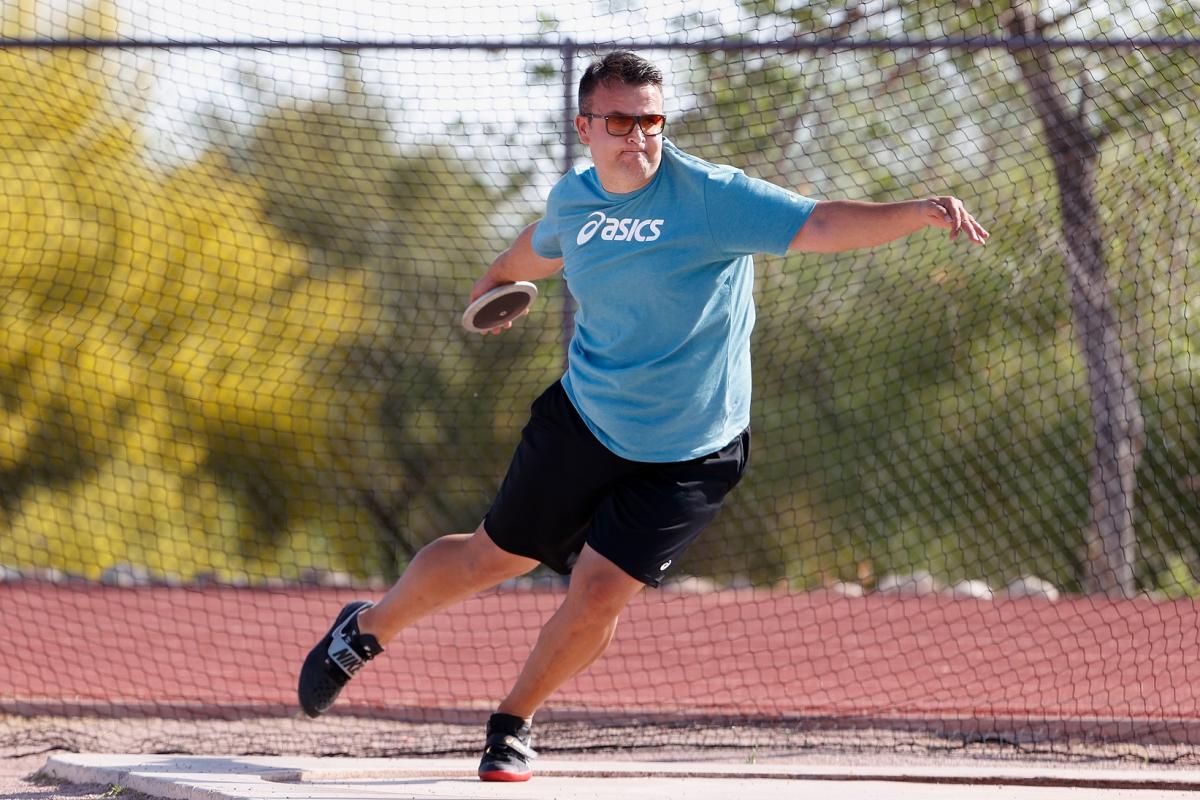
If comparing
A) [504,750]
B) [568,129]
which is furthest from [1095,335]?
[504,750]

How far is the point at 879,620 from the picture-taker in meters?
7.21

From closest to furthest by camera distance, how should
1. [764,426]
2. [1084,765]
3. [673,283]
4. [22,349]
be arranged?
[673,283], [1084,765], [764,426], [22,349]

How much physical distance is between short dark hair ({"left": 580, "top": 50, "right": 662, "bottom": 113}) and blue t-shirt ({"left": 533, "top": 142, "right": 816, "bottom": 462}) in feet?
0.57

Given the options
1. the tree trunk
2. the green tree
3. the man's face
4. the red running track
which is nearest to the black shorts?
the man's face

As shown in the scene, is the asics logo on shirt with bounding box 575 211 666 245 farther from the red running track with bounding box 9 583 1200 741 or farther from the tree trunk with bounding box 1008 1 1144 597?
the tree trunk with bounding box 1008 1 1144 597

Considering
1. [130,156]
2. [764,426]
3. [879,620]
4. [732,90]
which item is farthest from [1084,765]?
[130,156]

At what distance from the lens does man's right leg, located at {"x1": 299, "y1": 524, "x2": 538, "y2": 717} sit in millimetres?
3605

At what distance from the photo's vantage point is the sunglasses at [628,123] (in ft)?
10.6

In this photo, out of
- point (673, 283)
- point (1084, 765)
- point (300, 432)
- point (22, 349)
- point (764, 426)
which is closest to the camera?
point (673, 283)

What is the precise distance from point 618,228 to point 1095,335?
520 centimetres

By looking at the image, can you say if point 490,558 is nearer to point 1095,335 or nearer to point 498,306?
point 498,306

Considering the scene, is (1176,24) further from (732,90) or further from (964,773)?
(964,773)

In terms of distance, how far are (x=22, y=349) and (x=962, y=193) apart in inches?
329

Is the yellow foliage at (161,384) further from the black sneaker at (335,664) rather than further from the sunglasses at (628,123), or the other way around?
the sunglasses at (628,123)
